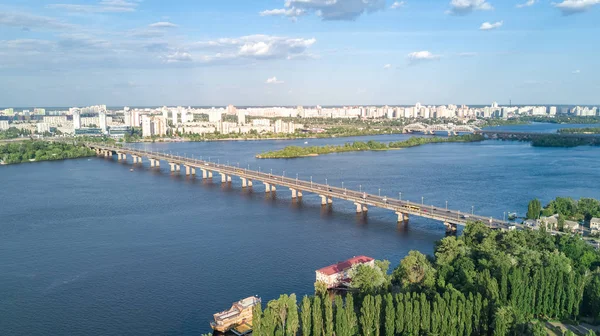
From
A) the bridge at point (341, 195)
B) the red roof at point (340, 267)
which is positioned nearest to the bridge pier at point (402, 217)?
the bridge at point (341, 195)

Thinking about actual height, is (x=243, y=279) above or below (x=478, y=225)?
below

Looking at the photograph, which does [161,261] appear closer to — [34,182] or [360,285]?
[360,285]

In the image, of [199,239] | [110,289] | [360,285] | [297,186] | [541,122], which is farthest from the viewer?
[541,122]

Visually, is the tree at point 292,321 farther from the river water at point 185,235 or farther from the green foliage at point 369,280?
the river water at point 185,235

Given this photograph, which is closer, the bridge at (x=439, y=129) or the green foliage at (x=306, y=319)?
the green foliage at (x=306, y=319)

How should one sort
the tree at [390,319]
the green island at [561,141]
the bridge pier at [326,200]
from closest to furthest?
the tree at [390,319], the bridge pier at [326,200], the green island at [561,141]

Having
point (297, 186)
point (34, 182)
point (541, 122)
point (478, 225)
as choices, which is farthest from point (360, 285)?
point (541, 122)

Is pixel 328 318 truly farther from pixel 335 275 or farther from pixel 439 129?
pixel 439 129
